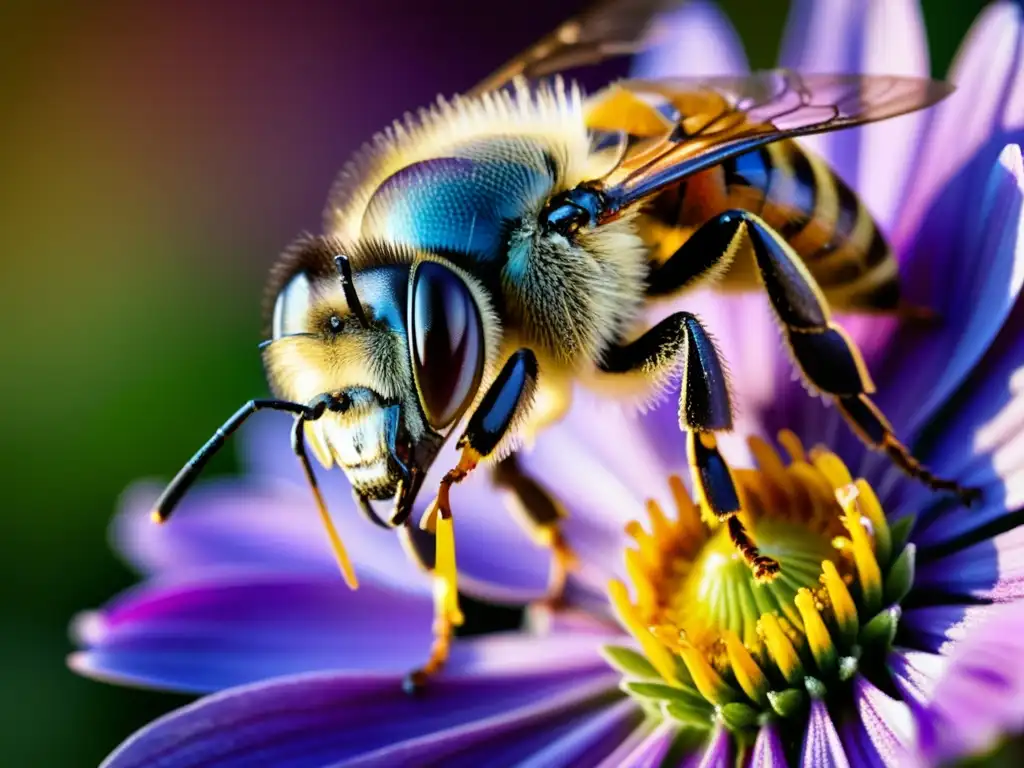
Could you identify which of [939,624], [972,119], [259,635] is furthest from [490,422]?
[972,119]

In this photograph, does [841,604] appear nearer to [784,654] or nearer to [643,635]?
[784,654]

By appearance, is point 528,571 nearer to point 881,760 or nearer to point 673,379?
point 673,379

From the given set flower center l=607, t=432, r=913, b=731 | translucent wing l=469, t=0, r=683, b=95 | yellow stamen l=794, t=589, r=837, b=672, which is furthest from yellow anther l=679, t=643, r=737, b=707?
translucent wing l=469, t=0, r=683, b=95

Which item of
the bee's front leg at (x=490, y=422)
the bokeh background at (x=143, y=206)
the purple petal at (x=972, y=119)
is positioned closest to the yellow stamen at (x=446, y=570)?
the bee's front leg at (x=490, y=422)

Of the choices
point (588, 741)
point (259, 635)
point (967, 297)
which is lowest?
point (588, 741)

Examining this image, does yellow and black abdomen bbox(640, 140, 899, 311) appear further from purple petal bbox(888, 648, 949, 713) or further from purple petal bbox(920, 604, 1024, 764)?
purple petal bbox(920, 604, 1024, 764)

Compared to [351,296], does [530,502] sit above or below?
below
